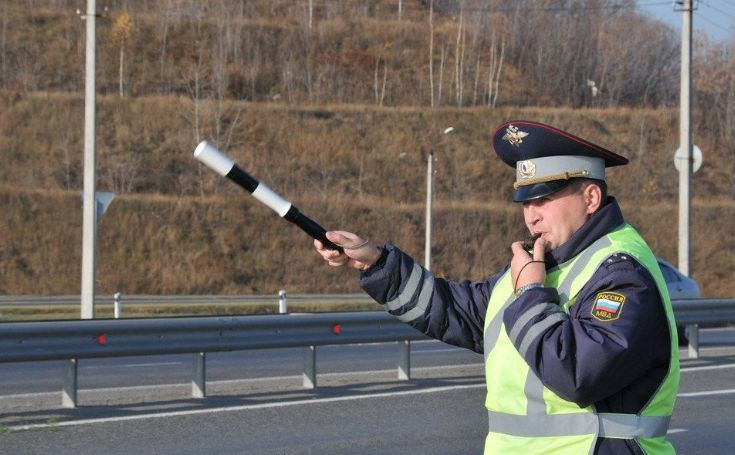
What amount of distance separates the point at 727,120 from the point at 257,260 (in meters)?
38.6

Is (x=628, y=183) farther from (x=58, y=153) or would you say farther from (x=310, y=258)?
(x=58, y=153)

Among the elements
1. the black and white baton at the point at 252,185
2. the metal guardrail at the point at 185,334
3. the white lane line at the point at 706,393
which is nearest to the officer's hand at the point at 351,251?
the black and white baton at the point at 252,185

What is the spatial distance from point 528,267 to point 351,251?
2.40 ft

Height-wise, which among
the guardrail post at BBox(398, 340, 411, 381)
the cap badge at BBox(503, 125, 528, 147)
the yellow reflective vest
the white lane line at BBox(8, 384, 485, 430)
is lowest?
the white lane line at BBox(8, 384, 485, 430)

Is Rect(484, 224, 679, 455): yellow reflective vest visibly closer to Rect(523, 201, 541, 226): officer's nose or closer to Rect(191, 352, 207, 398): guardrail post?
Rect(523, 201, 541, 226): officer's nose

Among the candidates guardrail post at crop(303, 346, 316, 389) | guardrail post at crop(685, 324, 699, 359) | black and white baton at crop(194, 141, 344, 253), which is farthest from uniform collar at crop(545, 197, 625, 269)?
guardrail post at crop(685, 324, 699, 359)

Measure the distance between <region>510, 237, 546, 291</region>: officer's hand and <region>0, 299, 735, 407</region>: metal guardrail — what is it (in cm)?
786

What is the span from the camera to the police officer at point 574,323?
9.63 ft

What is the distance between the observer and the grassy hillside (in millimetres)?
47156

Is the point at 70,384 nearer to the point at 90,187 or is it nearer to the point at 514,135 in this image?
the point at 514,135

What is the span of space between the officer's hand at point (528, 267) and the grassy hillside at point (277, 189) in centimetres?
4313

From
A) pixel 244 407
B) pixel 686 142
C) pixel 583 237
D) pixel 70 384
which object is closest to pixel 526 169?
pixel 583 237

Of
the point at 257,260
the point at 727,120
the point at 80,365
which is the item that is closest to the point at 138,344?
the point at 80,365

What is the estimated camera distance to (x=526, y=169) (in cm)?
332
